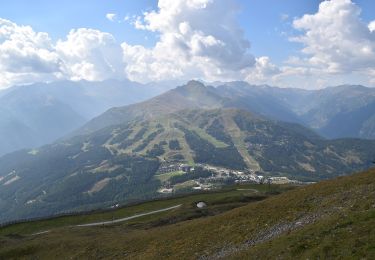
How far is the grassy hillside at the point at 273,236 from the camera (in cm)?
3284

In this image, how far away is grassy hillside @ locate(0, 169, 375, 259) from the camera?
108ft

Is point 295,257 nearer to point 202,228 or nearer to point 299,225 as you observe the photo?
point 299,225

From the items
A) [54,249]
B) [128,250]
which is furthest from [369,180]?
[54,249]

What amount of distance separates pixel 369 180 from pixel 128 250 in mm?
34970

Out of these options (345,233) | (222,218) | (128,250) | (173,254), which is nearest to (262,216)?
(222,218)

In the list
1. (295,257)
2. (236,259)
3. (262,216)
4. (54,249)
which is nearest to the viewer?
(295,257)

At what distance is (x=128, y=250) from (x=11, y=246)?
33.9 meters

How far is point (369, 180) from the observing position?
5075 cm

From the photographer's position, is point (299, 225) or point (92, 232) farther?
point (92, 232)

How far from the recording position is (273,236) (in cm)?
4038

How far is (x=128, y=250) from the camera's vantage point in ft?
182

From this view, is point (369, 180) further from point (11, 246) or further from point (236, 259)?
point (11, 246)

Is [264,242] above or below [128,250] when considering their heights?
above

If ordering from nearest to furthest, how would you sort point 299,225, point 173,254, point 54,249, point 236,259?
point 236,259 < point 299,225 < point 173,254 < point 54,249
